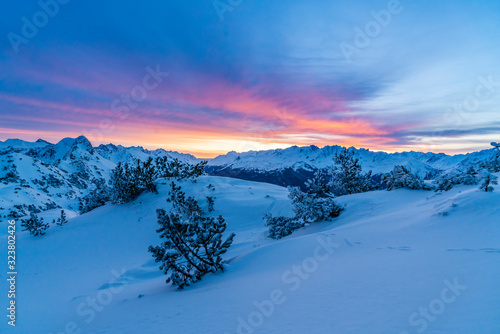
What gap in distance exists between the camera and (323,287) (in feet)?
11.8

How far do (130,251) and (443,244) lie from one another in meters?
11.2

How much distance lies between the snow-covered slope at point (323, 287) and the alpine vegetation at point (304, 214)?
523 mm

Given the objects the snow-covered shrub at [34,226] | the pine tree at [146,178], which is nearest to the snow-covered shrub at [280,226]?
the pine tree at [146,178]

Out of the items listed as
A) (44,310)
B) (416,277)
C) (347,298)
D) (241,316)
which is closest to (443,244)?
(416,277)

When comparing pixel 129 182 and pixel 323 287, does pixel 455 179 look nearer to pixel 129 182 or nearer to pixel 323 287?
pixel 323 287

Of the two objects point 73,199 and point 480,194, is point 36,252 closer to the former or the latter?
point 480,194

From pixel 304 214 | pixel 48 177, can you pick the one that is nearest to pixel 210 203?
pixel 304 214

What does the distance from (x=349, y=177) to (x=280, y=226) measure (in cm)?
1070

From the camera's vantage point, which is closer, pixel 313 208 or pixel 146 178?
pixel 313 208

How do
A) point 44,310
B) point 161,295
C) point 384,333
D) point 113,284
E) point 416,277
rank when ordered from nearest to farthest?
point 384,333
point 416,277
point 161,295
point 44,310
point 113,284

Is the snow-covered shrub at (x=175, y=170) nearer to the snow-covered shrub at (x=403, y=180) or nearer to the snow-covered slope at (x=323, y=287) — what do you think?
the snow-covered slope at (x=323, y=287)

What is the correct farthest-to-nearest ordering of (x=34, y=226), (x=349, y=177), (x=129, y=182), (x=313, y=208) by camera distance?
(x=349, y=177), (x=129, y=182), (x=34, y=226), (x=313, y=208)

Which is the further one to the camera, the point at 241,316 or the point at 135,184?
the point at 135,184

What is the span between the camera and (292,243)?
21.5ft
